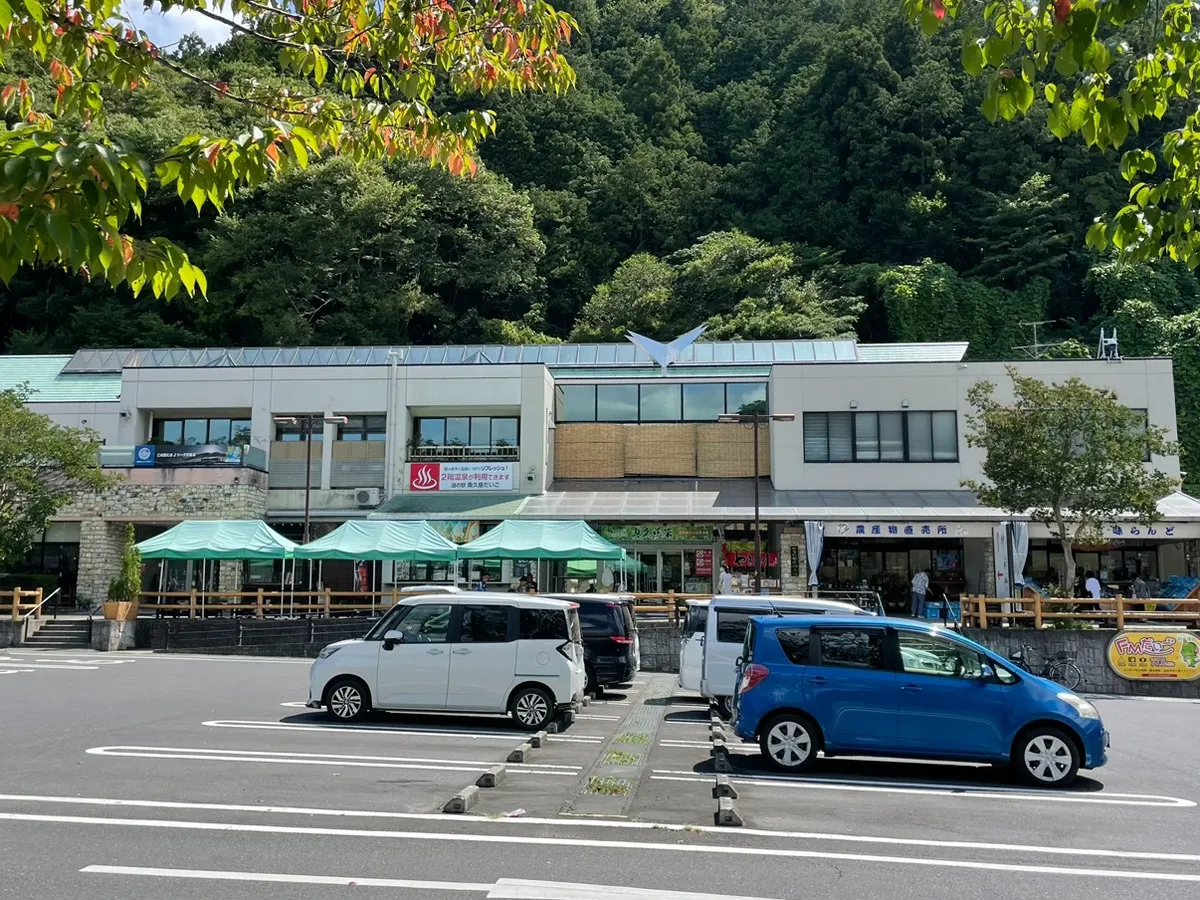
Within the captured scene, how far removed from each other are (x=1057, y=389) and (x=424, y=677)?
1854cm

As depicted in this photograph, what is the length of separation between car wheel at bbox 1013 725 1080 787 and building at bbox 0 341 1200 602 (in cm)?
1941

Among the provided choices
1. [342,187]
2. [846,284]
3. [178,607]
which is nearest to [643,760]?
[178,607]

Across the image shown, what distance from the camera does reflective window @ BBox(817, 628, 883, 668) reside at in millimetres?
10352

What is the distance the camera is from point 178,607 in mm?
26797

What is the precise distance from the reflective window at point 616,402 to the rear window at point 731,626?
20.9m

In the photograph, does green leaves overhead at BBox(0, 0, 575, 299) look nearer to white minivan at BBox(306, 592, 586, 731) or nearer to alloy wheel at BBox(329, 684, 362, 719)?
white minivan at BBox(306, 592, 586, 731)

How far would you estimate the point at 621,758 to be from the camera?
32.5ft

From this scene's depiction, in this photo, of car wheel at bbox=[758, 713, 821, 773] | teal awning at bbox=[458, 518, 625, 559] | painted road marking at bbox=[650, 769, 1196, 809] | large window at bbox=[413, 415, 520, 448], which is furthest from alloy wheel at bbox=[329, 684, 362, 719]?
large window at bbox=[413, 415, 520, 448]

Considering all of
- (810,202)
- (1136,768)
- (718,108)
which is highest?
(718,108)

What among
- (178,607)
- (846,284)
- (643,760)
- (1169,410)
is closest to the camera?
(643,760)

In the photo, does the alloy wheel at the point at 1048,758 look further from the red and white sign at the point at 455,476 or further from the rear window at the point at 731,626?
the red and white sign at the point at 455,476

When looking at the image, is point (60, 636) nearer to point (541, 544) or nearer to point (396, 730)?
point (541, 544)

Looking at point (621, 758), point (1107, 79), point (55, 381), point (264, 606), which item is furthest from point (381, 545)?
point (1107, 79)

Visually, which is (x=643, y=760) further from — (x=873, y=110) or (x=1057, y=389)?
(x=873, y=110)
